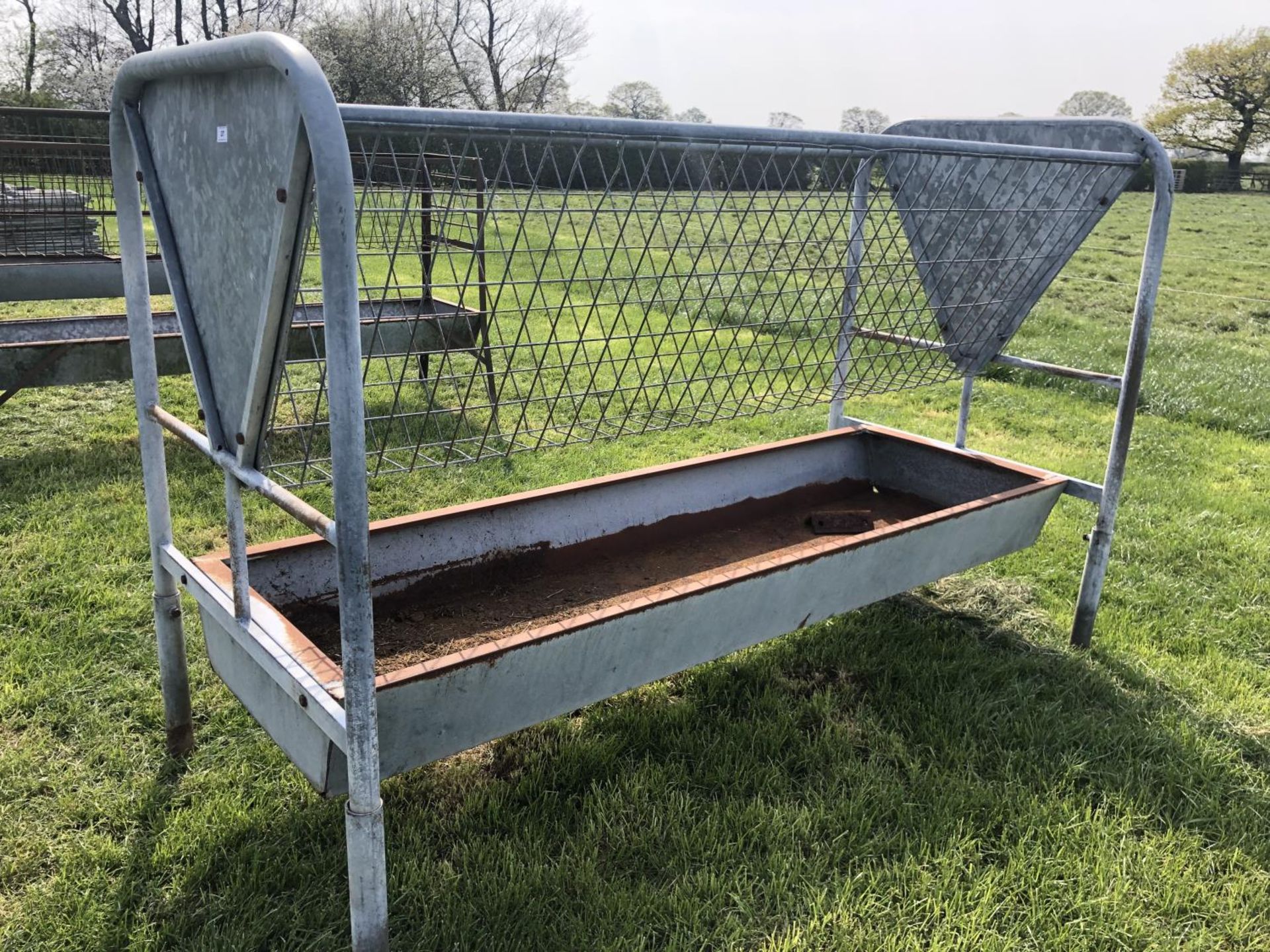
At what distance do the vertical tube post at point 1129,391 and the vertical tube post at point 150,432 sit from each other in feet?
8.53

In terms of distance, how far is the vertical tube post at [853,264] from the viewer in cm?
272

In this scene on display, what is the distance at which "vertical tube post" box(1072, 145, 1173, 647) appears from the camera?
9.10 feet

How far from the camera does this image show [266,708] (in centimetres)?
185

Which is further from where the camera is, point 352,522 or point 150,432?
point 150,432

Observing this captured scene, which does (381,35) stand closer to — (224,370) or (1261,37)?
(224,370)

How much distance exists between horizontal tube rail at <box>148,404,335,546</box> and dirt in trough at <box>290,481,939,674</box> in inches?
22.1

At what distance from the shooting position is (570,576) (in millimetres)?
2803

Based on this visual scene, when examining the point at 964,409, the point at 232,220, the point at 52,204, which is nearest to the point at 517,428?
the point at 232,220

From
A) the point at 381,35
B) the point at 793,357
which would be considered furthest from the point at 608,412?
the point at 381,35

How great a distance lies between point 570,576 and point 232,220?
153 cm

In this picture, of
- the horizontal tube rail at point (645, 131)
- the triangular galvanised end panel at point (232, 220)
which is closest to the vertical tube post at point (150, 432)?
the triangular galvanised end panel at point (232, 220)

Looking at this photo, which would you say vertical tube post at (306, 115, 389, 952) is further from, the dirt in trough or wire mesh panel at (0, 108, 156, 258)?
wire mesh panel at (0, 108, 156, 258)

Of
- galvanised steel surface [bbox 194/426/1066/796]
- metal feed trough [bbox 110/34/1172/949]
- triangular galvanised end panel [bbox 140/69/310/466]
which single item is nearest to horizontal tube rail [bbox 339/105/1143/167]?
metal feed trough [bbox 110/34/1172/949]

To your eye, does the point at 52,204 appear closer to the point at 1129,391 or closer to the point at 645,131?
the point at 645,131
